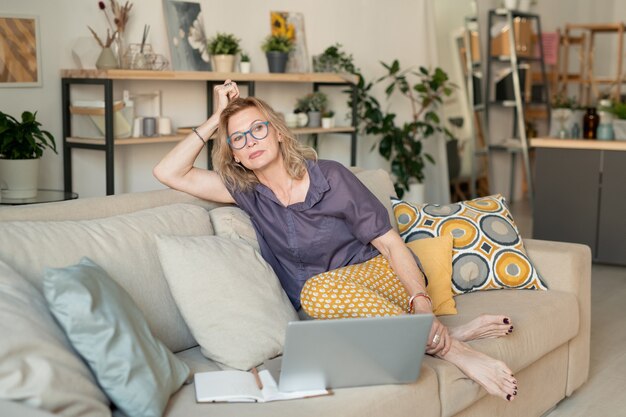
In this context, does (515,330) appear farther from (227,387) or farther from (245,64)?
(245,64)

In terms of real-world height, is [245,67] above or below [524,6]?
below

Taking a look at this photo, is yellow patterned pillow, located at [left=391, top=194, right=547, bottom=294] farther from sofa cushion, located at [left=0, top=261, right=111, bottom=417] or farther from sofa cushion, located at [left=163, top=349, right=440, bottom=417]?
sofa cushion, located at [left=0, top=261, right=111, bottom=417]

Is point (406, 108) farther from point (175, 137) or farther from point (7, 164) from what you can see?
point (7, 164)

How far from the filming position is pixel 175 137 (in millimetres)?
4660

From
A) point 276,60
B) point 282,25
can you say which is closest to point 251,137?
point 276,60

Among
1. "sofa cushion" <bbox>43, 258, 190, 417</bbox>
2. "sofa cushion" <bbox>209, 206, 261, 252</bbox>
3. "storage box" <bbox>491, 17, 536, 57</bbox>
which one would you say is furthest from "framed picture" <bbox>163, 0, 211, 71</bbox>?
"storage box" <bbox>491, 17, 536, 57</bbox>

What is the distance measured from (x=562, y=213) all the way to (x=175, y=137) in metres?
2.68

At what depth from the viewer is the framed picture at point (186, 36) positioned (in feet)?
15.9

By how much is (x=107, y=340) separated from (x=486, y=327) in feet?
4.10

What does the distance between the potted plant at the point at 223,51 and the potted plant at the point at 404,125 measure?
1263mm

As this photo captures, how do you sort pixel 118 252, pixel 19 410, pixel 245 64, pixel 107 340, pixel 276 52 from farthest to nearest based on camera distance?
pixel 276 52 < pixel 245 64 < pixel 118 252 < pixel 107 340 < pixel 19 410

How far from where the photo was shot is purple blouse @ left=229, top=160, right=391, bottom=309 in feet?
8.73

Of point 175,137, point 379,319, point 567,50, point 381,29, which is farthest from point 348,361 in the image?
point 567,50

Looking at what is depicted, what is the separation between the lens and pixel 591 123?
5719mm
